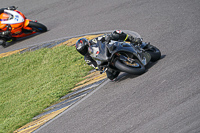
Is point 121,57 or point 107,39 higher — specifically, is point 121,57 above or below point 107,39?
below

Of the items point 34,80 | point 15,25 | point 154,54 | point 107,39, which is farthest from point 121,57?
point 15,25

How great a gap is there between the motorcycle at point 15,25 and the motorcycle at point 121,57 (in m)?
6.15

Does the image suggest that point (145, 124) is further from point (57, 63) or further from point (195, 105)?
point (57, 63)

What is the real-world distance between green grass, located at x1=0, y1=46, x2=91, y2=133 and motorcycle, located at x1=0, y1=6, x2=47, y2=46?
1.22 m

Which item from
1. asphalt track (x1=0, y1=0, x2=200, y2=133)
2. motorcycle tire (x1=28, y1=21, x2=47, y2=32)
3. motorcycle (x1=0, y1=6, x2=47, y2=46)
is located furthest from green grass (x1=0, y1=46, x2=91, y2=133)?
motorcycle tire (x1=28, y1=21, x2=47, y2=32)

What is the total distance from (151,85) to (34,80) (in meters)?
4.84

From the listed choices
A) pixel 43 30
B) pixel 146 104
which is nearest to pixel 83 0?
pixel 43 30

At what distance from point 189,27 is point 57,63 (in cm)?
450

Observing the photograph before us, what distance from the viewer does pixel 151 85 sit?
6.72 meters

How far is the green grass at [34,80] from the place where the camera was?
27.9 ft

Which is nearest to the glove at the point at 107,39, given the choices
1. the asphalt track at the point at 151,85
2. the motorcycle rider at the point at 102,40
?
the motorcycle rider at the point at 102,40

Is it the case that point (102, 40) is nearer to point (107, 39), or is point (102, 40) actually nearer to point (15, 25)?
point (107, 39)

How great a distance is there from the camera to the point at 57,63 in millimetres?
10758

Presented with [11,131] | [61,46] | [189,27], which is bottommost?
[11,131]
